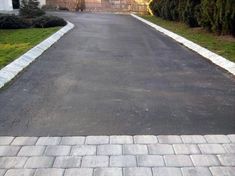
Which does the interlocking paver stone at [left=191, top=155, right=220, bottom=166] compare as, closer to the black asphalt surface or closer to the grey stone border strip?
the black asphalt surface

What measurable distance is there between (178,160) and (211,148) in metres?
0.56

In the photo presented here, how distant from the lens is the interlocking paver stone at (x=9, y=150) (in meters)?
4.28

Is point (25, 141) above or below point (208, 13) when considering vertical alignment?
below

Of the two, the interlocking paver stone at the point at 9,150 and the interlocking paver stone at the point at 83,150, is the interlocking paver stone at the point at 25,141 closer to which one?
the interlocking paver stone at the point at 9,150

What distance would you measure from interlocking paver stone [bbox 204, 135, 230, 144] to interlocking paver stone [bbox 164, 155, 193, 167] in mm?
596

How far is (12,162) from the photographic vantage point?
408 centimetres

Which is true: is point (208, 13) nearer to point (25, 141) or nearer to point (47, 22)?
point (47, 22)

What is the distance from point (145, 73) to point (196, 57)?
2903 mm

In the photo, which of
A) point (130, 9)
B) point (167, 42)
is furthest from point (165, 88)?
point (130, 9)

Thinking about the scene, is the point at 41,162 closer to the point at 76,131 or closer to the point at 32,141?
the point at 32,141

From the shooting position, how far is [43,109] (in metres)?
5.84

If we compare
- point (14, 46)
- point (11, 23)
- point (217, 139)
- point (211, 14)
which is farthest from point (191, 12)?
point (217, 139)

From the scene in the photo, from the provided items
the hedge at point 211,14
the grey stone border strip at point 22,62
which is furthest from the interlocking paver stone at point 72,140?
the hedge at point 211,14

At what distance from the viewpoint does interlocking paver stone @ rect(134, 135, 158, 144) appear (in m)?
4.58
